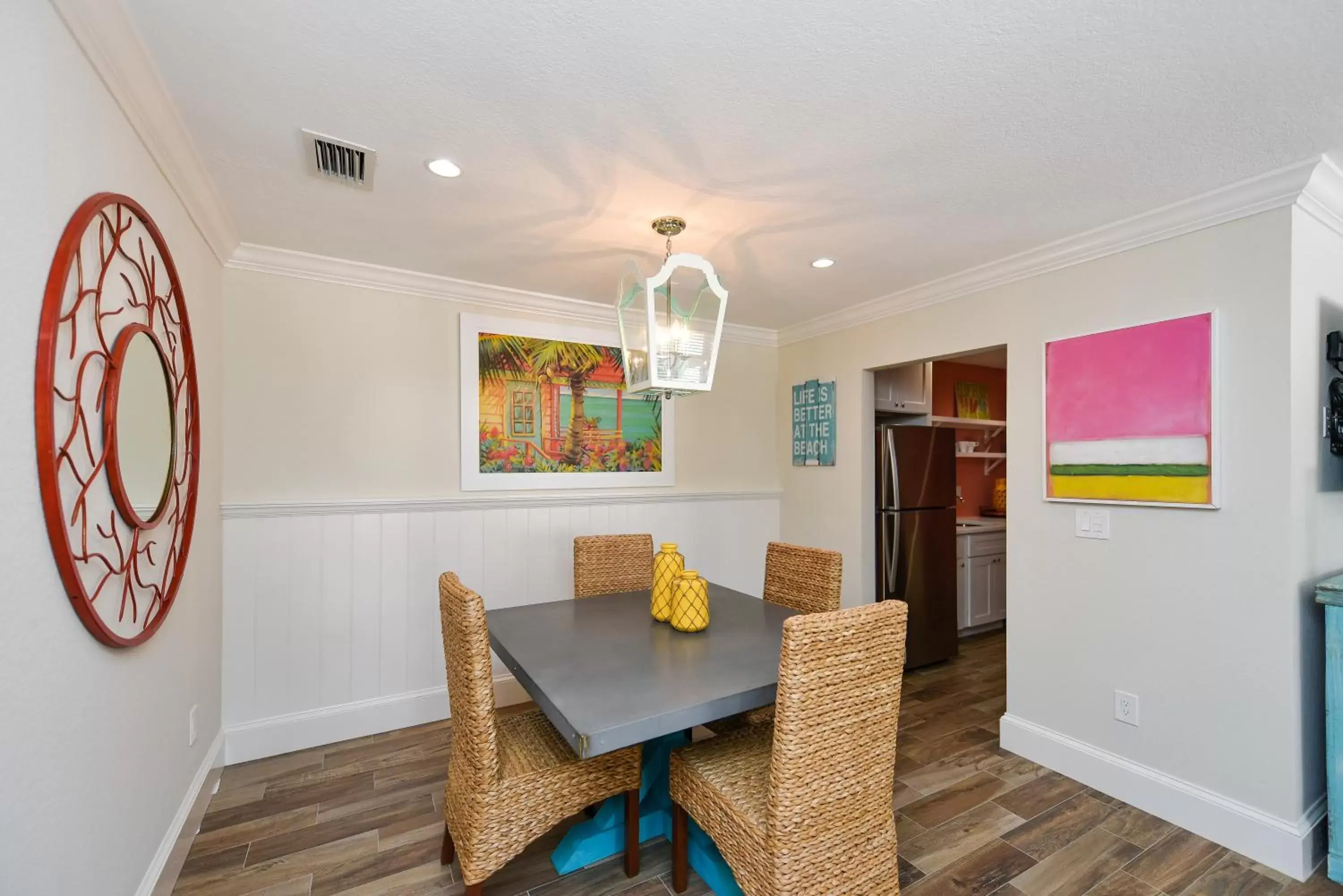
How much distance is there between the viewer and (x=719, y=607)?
2.55m

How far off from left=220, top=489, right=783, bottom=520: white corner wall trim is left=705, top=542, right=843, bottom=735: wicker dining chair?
1.12m

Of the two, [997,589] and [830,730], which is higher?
[830,730]

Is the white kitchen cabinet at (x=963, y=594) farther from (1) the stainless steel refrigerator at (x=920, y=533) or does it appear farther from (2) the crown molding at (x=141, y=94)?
(2) the crown molding at (x=141, y=94)

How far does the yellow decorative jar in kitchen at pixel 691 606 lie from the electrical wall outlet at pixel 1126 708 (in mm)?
1769

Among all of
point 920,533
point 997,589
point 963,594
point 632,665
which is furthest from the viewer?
point 997,589

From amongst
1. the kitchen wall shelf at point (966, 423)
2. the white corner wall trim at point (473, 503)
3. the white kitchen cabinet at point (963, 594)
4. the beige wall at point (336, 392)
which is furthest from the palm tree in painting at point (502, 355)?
the white kitchen cabinet at point (963, 594)

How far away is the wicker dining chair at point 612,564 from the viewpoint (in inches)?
118

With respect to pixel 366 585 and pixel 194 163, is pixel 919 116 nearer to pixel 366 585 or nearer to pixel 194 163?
pixel 194 163

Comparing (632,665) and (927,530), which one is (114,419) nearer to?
(632,665)

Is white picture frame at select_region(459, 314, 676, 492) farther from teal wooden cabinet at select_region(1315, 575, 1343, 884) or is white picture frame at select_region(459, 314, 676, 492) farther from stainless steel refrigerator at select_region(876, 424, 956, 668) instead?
teal wooden cabinet at select_region(1315, 575, 1343, 884)

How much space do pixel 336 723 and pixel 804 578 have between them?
2.38m

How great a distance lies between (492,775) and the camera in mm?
1710

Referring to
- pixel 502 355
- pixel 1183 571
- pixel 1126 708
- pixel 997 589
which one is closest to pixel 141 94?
pixel 502 355

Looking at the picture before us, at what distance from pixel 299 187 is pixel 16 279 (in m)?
1.24
